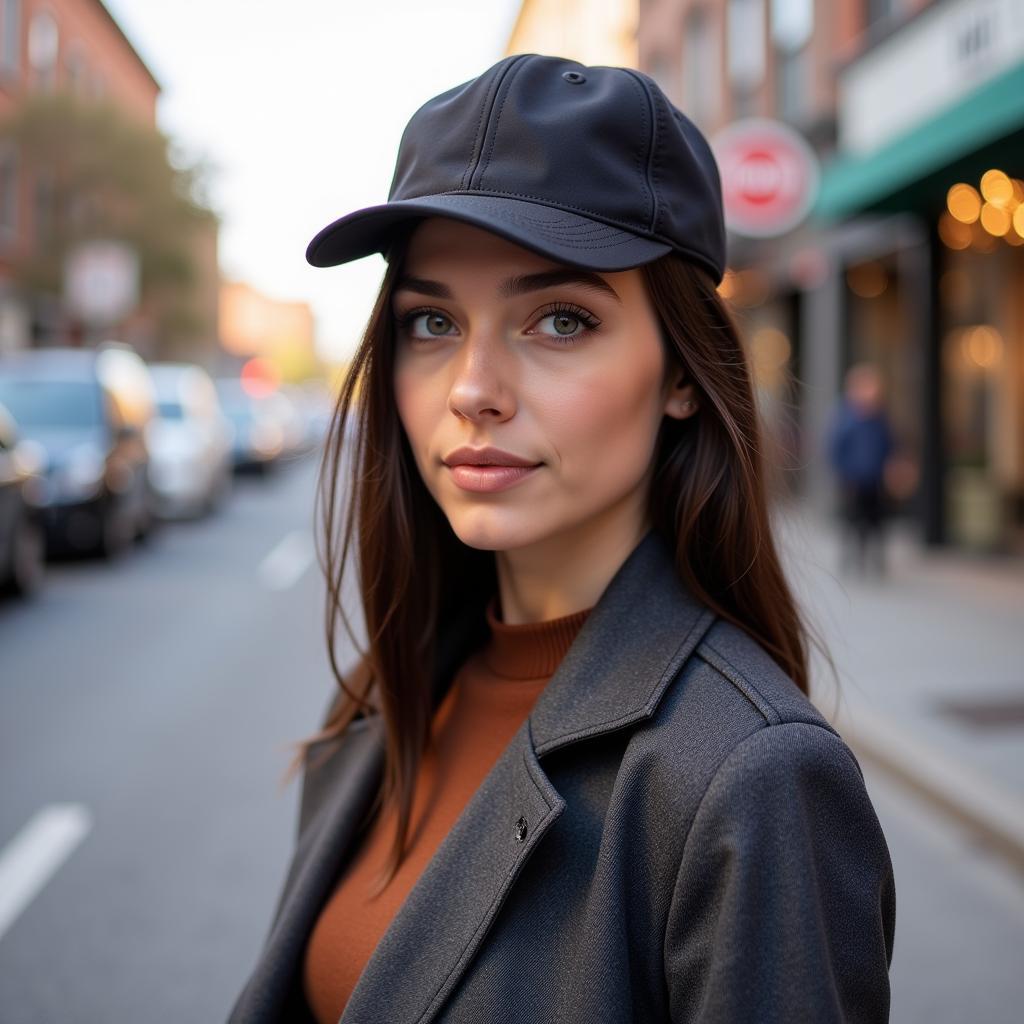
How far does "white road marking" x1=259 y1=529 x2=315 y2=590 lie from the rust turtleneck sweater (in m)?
10.8

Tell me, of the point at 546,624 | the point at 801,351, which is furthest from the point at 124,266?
the point at 546,624

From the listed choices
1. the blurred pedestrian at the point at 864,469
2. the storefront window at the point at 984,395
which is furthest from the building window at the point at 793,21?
the blurred pedestrian at the point at 864,469

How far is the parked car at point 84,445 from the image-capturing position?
12.6 m

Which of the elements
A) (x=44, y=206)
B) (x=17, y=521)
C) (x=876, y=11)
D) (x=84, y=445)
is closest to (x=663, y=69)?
(x=876, y=11)

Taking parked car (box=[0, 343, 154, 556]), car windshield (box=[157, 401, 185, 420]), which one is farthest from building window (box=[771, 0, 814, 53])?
car windshield (box=[157, 401, 185, 420])

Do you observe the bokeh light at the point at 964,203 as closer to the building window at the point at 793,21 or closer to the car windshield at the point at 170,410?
the building window at the point at 793,21

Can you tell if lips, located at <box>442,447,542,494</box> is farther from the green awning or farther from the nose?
the green awning

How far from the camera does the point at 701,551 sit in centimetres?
165

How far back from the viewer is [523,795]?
1.43 metres

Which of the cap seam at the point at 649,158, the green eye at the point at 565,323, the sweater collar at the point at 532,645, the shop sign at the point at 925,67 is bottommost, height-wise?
the sweater collar at the point at 532,645

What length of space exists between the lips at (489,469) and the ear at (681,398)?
0.75 ft

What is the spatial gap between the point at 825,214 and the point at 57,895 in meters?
10.6

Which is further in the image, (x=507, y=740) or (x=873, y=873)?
(x=507, y=740)

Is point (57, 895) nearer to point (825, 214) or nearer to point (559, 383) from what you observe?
point (559, 383)
